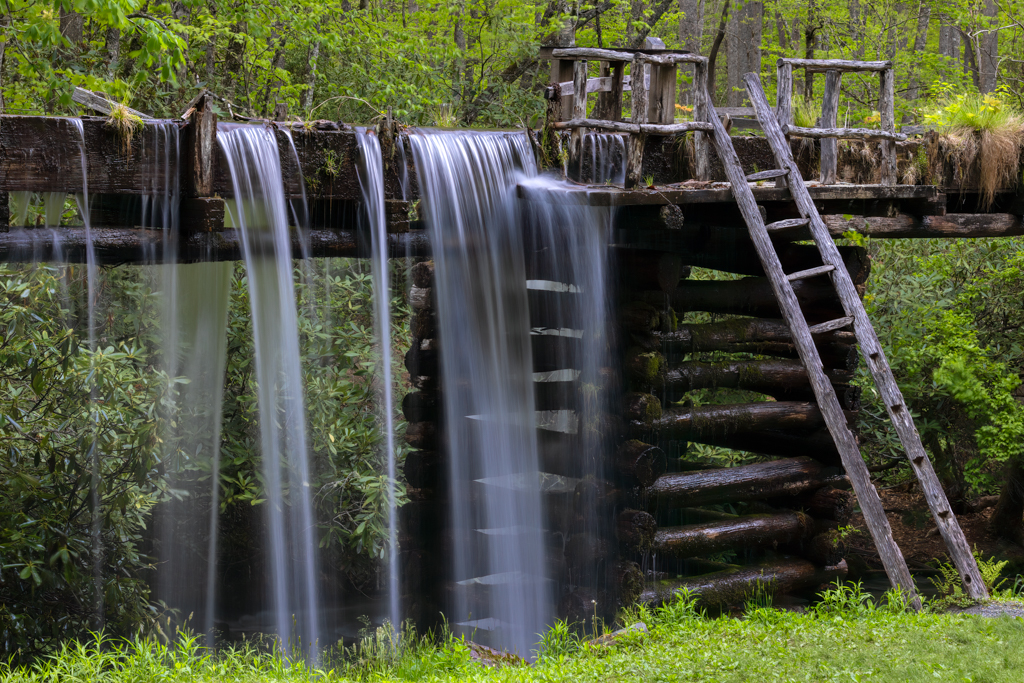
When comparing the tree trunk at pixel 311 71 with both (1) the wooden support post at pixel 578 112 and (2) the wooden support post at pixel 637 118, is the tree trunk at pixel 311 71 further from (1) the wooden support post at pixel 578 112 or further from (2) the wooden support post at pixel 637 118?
(2) the wooden support post at pixel 637 118

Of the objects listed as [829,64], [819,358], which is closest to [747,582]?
[819,358]

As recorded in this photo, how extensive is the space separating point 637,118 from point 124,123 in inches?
150

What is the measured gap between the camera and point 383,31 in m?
13.0

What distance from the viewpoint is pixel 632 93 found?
289 inches

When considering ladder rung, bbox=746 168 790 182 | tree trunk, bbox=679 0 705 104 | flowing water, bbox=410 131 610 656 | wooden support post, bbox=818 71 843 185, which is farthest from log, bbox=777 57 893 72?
tree trunk, bbox=679 0 705 104

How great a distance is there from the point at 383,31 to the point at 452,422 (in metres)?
6.81

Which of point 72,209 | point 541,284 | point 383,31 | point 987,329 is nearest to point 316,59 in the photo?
point 383,31

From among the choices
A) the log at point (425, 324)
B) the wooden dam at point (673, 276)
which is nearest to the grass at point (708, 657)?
the wooden dam at point (673, 276)

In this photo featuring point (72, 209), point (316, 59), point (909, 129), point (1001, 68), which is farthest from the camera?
point (1001, 68)

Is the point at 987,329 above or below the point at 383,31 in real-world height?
below

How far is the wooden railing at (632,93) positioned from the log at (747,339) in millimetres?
2031

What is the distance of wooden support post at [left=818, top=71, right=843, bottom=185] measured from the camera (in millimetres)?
8266

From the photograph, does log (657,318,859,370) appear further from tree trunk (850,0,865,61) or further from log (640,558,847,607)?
tree trunk (850,0,865,61)

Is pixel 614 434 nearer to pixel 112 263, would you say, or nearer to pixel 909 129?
pixel 112 263
